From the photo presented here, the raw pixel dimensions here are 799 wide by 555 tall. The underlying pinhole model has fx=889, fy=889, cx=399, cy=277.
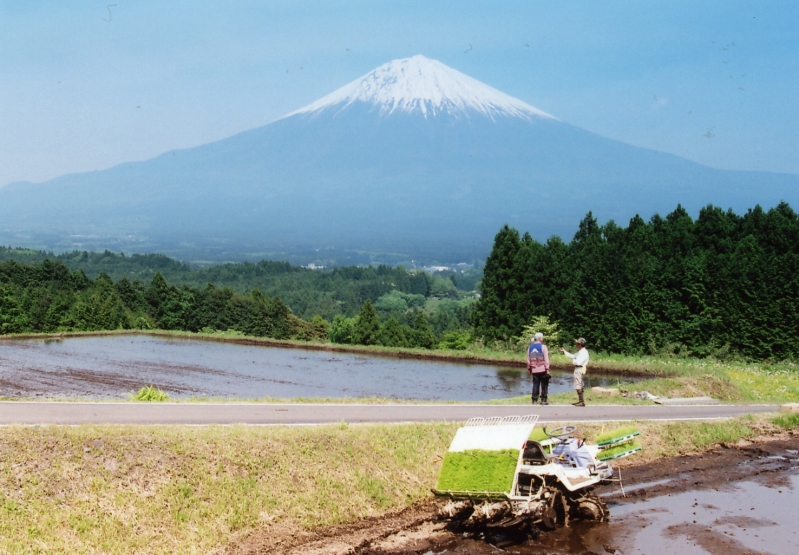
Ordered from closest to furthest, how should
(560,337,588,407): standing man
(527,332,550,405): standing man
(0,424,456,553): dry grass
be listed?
(0,424,456,553): dry grass, (527,332,550,405): standing man, (560,337,588,407): standing man

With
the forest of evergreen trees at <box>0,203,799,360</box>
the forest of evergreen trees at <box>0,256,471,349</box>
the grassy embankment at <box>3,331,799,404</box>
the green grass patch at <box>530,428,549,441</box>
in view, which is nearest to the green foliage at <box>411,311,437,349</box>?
the forest of evergreen trees at <box>0,256,471,349</box>

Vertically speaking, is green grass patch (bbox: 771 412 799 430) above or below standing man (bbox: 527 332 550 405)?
below

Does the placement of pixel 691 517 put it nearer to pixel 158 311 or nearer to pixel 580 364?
pixel 580 364

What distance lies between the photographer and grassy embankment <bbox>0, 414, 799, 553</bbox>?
13.0 metres

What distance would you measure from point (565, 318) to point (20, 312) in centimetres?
3014

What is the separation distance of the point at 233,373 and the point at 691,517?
72.8 ft

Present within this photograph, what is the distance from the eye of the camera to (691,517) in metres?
15.9

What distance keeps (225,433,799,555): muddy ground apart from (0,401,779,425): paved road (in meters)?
3.43

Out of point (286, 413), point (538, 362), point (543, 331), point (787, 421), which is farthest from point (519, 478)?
point (543, 331)

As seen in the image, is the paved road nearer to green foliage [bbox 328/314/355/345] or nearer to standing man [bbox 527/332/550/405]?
standing man [bbox 527/332/550/405]

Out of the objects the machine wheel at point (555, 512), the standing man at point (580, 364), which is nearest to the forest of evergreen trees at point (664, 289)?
the standing man at point (580, 364)

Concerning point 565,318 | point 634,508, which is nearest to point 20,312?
point 565,318

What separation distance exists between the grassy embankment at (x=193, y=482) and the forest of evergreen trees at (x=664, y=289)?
28.9 m

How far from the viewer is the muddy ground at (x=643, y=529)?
13.9 metres
